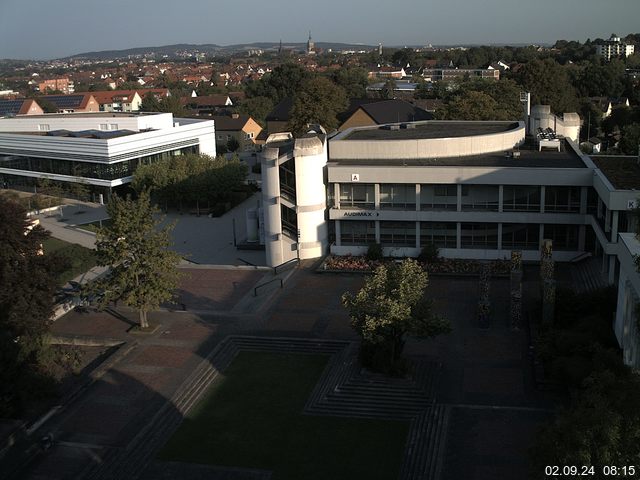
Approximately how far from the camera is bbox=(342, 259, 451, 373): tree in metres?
22.1

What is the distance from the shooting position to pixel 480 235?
35.3 m

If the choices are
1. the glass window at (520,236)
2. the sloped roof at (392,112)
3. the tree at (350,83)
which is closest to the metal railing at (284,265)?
the glass window at (520,236)

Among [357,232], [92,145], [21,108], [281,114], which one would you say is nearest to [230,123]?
[281,114]

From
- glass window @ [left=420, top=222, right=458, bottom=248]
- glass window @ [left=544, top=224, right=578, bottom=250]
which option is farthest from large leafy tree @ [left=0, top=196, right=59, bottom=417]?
glass window @ [left=544, top=224, right=578, bottom=250]

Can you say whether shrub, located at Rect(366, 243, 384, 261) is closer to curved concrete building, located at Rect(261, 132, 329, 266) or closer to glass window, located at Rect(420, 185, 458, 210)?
curved concrete building, located at Rect(261, 132, 329, 266)

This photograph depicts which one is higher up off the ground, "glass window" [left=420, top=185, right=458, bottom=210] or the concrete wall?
the concrete wall

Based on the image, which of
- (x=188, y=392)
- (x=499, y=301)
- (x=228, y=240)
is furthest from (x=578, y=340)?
(x=228, y=240)

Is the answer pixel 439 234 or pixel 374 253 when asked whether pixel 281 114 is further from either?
pixel 439 234

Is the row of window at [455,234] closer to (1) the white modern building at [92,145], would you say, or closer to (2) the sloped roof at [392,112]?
(1) the white modern building at [92,145]

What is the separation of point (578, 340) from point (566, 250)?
13.3 meters

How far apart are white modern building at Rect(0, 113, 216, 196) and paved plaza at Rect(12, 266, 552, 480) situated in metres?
23.5

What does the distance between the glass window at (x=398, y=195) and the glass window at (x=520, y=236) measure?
15.4 feet

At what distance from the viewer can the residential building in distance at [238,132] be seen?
271 ft

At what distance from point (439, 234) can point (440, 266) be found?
2.10 meters
